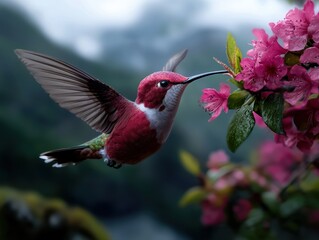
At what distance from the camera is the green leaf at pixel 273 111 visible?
0.50 meters

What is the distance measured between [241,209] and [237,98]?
111 cm

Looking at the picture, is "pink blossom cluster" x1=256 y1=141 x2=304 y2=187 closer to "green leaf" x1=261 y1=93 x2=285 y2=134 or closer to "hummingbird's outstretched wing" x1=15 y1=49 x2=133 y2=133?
"green leaf" x1=261 y1=93 x2=285 y2=134

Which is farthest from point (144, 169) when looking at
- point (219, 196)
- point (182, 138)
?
point (219, 196)

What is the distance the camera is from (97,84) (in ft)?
1.38

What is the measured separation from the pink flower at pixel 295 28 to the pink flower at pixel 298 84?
0.02 meters

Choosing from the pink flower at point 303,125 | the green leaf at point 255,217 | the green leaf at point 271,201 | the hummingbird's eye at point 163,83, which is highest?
the hummingbird's eye at point 163,83

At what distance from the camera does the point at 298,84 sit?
0.50 meters

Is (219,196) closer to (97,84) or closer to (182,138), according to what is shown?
(182,138)

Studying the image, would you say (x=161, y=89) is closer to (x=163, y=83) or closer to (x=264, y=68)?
(x=163, y=83)

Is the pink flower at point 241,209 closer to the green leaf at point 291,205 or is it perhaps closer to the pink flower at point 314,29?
the green leaf at point 291,205

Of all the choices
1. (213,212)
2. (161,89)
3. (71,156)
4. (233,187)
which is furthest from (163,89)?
(213,212)

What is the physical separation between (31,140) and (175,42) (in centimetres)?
96

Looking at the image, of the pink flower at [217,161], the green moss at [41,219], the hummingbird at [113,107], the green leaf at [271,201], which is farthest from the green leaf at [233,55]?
the green moss at [41,219]

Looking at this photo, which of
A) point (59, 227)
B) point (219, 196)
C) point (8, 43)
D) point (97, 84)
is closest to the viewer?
point (97, 84)
